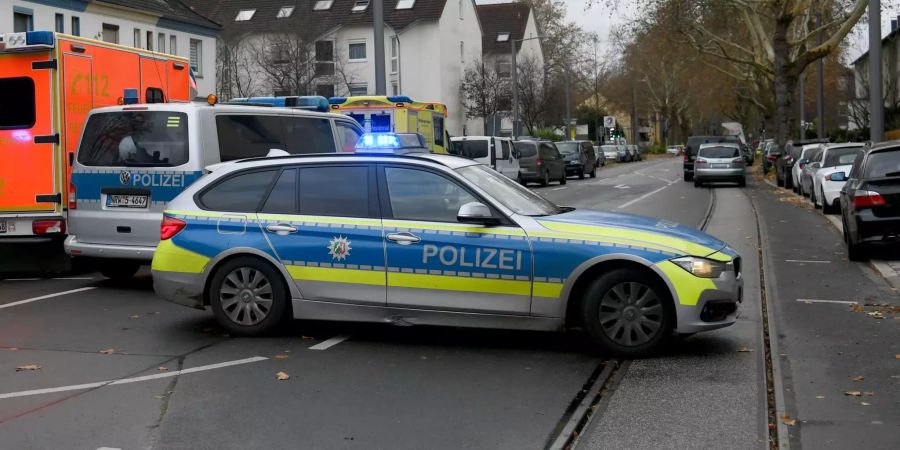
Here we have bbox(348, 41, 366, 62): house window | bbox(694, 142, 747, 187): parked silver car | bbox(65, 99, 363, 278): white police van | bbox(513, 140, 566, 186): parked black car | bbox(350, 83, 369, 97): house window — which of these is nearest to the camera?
bbox(65, 99, 363, 278): white police van

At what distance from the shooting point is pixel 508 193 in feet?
28.1

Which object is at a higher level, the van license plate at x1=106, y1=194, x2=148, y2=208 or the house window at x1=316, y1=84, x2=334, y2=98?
the house window at x1=316, y1=84, x2=334, y2=98

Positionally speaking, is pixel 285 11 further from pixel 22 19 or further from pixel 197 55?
pixel 22 19

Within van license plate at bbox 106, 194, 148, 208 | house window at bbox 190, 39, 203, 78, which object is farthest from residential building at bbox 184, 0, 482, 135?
van license plate at bbox 106, 194, 148, 208

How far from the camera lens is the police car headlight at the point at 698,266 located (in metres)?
7.64

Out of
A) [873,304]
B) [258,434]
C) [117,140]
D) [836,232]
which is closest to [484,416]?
[258,434]

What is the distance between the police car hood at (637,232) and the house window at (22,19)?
28.1m

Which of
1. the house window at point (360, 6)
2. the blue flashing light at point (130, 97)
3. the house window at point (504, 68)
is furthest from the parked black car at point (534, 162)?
the house window at point (504, 68)

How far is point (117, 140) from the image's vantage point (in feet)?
37.2

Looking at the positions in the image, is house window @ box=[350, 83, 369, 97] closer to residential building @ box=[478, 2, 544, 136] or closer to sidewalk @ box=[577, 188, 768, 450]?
residential building @ box=[478, 2, 544, 136]

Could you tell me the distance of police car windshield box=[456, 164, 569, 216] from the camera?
325 inches

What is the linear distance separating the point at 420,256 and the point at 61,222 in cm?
606

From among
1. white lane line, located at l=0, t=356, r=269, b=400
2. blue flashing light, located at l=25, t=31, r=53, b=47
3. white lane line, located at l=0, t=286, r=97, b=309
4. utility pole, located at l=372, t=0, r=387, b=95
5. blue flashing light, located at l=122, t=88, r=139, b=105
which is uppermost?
utility pole, located at l=372, t=0, r=387, b=95

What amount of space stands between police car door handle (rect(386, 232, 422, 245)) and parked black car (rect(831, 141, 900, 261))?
305 inches
